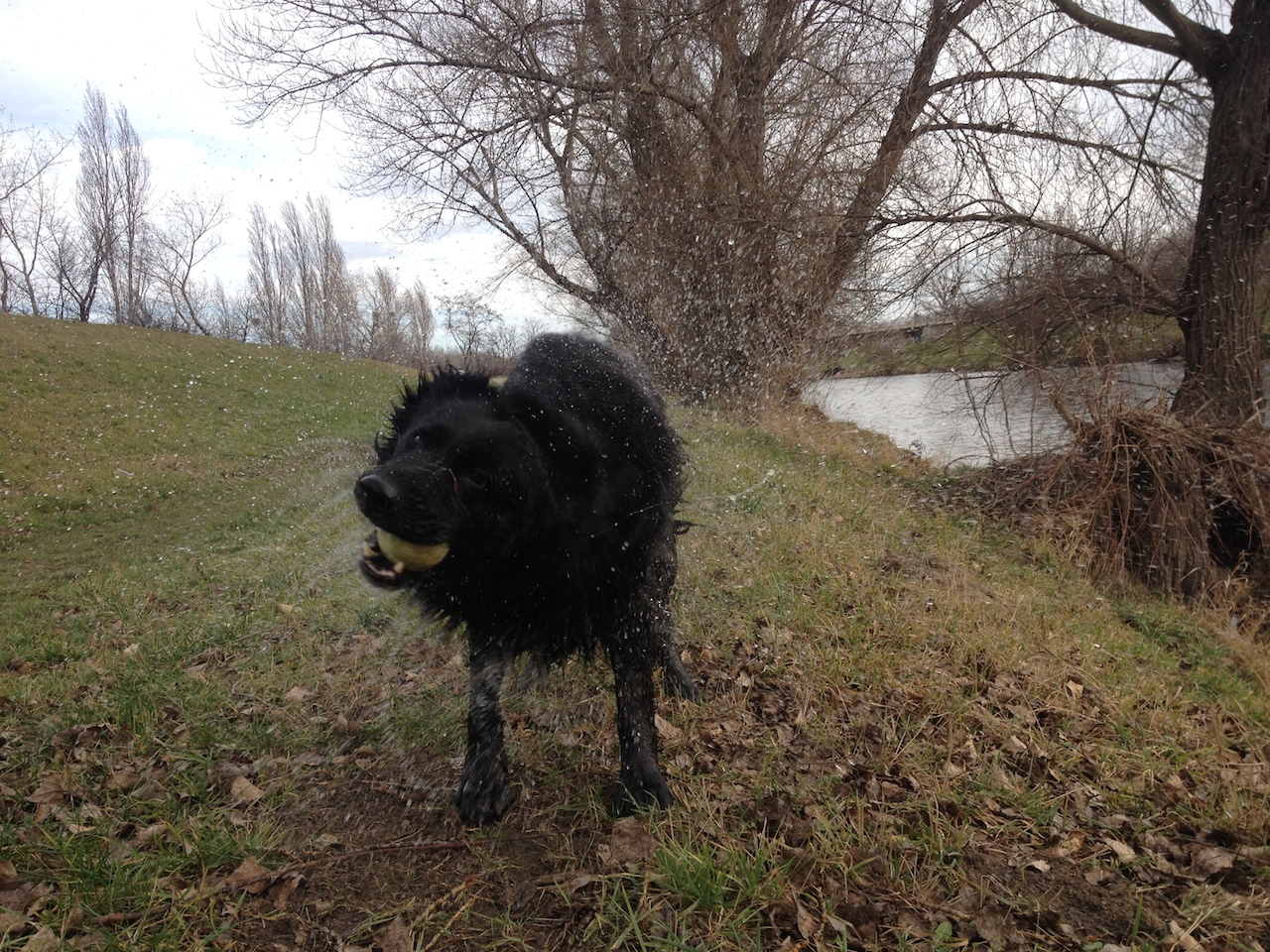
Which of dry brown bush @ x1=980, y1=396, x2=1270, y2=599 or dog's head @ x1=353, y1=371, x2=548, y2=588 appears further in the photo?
dry brown bush @ x1=980, y1=396, x2=1270, y2=599

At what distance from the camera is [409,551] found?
1930 millimetres

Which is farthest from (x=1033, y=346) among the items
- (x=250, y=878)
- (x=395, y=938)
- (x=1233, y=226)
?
(x=250, y=878)

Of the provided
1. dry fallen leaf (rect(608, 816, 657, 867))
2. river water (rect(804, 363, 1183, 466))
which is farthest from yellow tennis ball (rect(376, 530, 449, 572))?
river water (rect(804, 363, 1183, 466))

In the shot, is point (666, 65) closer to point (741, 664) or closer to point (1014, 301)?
point (1014, 301)

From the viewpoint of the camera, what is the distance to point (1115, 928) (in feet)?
6.96

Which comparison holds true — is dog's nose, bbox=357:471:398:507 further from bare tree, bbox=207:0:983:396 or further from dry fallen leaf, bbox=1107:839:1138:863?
bare tree, bbox=207:0:983:396

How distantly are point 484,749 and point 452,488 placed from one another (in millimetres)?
1216

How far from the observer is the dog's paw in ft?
8.39

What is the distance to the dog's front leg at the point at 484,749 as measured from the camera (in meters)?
2.57

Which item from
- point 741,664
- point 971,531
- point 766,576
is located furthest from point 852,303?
point 741,664

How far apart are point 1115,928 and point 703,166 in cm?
1026

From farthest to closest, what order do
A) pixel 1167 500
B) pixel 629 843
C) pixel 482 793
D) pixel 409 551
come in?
1. pixel 1167 500
2. pixel 482 793
3. pixel 629 843
4. pixel 409 551

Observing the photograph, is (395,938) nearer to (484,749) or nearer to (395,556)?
(484,749)

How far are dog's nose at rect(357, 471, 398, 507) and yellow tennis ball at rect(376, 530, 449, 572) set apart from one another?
0.38 ft
